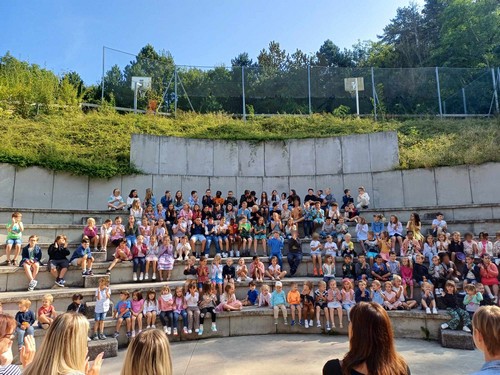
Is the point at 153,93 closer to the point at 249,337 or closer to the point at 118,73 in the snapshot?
the point at 118,73

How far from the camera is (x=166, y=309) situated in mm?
8578

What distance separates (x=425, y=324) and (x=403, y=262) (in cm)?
170

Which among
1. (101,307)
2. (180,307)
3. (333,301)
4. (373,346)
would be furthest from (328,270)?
(373,346)

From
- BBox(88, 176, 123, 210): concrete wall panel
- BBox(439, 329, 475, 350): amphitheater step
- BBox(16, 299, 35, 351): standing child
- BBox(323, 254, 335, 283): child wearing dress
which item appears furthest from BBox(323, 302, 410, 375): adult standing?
BBox(88, 176, 123, 210): concrete wall panel

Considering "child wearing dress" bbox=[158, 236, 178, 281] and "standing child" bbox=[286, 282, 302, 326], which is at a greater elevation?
"child wearing dress" bbox=[158, 236, 178, 281]

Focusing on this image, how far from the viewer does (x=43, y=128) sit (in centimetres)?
1527

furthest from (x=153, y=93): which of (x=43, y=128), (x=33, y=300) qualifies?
(x=33, y=300)

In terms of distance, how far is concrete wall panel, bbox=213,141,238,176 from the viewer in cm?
1580

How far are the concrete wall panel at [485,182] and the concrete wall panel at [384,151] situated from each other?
2.63m

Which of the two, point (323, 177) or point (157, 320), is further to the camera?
point (323, 177)

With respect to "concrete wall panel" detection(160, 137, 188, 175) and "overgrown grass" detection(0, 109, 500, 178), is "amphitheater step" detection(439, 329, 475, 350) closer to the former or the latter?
"overgrown grass" detection(0, 109, 500, 178)

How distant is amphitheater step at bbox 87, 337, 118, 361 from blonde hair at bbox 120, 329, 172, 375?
6.10 m

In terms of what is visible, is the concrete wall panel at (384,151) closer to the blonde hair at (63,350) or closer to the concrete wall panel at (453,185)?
the concrete wall panel at (453,185)

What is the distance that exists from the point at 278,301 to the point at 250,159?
7884 millimetres
